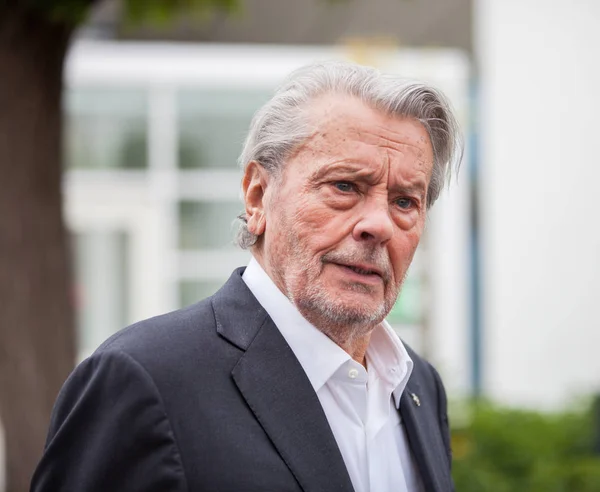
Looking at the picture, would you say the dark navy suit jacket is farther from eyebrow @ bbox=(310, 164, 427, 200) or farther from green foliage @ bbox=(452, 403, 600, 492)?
green foliage @ bbox=(452, 403, 600, 492)

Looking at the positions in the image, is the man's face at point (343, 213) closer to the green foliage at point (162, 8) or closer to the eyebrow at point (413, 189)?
the eyebrow at point (413, 189)

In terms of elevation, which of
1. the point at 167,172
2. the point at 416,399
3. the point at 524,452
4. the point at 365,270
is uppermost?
the point at 365,270

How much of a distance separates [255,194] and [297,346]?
0.39m

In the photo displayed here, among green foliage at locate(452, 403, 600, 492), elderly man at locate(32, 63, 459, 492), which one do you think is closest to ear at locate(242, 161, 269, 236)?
elderly man at locate(32, 63, 459, 492)

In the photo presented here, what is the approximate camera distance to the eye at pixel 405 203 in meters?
2.37

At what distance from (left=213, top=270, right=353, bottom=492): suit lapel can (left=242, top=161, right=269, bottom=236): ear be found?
203 mm

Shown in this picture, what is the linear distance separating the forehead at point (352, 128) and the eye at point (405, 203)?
0.35 feet

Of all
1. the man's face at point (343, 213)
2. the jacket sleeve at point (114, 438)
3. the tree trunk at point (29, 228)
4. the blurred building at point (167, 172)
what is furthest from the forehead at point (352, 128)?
the blurred building at point (167, 172)

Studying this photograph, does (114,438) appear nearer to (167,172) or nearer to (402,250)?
(402,250)

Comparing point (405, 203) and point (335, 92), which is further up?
point (335, 92)

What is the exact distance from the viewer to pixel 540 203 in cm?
1524

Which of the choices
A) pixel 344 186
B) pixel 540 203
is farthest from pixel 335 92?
pixel 540 203

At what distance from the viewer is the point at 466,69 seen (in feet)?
48.5

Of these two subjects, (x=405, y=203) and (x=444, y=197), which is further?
(x=444, y=197)
